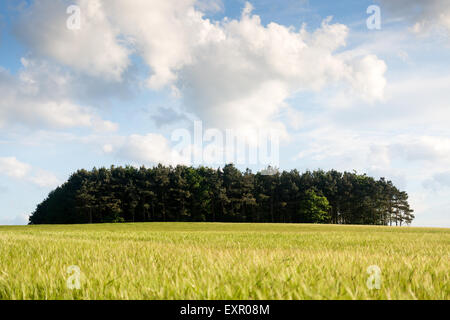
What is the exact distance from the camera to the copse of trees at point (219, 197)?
7725 centimetres

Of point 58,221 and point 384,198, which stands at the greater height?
point 384,198

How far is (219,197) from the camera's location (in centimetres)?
7719

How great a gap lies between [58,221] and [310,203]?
65973 mm

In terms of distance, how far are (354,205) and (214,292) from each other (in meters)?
92.5

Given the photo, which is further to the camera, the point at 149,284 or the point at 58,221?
the point at 58,221

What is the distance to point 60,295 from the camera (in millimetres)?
3047

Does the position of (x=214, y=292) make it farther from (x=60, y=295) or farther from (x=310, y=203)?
(x=310, y=203)

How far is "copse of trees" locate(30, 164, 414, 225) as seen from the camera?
253 ft
